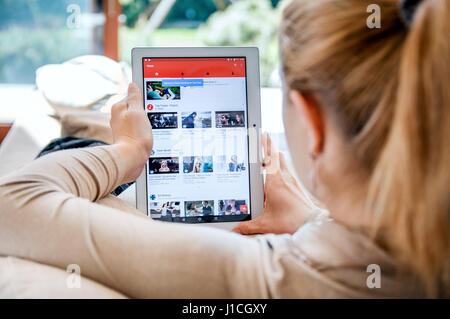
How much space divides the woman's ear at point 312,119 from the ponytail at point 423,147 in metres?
0.09

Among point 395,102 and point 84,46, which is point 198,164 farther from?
point 84,46

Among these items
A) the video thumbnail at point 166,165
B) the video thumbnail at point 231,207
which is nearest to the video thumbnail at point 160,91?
the video thumbnail at point 166,165

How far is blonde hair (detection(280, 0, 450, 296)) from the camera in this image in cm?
40

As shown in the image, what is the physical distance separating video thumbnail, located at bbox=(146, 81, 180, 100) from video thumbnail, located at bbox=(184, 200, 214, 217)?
207 mm

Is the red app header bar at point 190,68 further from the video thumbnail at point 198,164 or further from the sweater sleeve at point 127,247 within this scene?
the sweater sleeve at point 127,247

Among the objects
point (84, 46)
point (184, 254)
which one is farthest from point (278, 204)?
point (84, 46)

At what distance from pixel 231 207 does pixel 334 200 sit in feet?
1.33

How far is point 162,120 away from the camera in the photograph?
0.90 metres

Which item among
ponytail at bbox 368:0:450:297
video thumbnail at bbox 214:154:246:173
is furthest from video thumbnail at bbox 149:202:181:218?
ponytail at bbox 368:0:450:297

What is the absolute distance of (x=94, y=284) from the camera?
508 mm

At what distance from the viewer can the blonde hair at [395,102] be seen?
402 mm

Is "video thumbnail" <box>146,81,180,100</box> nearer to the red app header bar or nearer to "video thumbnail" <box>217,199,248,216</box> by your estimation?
the red app header bar

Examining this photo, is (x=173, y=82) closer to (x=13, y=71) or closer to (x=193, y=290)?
(x=193, y=290)

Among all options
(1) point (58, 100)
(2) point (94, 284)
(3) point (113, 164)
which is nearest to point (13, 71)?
(1) point (58, 100)
